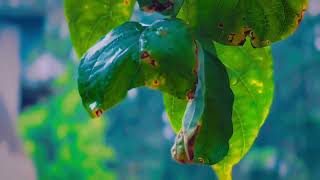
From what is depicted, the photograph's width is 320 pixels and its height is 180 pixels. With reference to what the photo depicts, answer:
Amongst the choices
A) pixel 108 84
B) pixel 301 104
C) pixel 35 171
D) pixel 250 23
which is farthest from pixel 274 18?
pixel 35 171

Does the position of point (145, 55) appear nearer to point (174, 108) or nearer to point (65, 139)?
point (174, 108)

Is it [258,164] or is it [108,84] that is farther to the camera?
[258,164]

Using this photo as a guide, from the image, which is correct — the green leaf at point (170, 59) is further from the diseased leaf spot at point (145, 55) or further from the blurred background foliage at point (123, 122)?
the blurred background foliage at point (123, 122)

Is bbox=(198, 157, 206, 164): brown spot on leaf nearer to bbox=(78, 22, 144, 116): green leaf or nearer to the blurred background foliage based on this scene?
bbox=(78, 22, 144, 116): green leaf

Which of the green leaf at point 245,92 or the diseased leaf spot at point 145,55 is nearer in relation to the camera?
the diseased leaf spot at point 145,55

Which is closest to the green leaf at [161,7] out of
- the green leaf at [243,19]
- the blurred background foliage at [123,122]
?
the green leaf at [243,19]

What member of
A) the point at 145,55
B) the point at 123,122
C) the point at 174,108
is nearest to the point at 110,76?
the point at 145,55

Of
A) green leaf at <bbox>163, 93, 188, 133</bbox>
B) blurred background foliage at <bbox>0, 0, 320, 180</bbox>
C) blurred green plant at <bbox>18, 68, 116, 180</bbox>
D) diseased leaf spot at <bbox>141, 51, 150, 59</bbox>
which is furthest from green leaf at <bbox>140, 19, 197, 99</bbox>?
blurred green plant at <bbox>18, 68, 116, 180</bbox>

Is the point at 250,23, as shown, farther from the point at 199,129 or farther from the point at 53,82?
the point at 53,82
